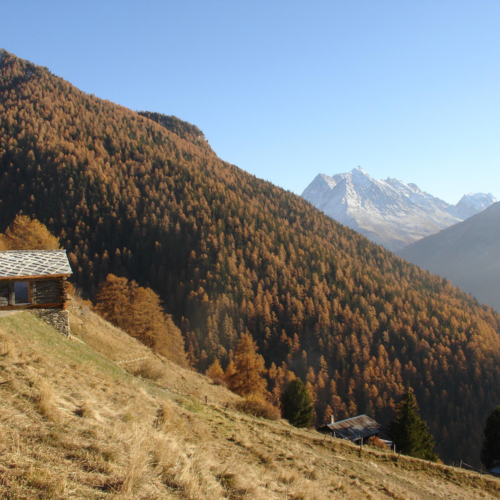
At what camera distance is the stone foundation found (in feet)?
66.2

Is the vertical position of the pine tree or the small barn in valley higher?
the small barn in valley

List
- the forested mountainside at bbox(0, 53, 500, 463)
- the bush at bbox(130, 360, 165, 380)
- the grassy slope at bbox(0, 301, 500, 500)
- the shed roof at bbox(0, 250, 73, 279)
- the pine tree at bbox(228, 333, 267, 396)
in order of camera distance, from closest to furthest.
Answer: the grassy slope at bbox(0, 301, 500, 500) → the shed roof at bbox(0, 250, 73, 279) → the bush at bbox(130, 360, 165, 380) → the pine tree at bbox(228, 333, 267, 396) → the forested mountainside at bbox(0, 53, 500, 463)

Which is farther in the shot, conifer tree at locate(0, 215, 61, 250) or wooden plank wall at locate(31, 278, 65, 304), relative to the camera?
conifer tree at locate(0, 215, 61, 250)

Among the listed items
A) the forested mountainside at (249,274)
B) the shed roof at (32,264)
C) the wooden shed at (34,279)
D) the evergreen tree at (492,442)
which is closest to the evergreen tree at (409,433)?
the evergreen tree at (492,442)

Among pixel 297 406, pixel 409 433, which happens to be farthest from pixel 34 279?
pixel 409 433

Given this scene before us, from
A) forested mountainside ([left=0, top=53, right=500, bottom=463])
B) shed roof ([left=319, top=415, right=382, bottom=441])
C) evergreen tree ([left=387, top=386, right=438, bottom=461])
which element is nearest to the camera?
evergreen tree ([left=387, top=386, right=438, bottom=461])

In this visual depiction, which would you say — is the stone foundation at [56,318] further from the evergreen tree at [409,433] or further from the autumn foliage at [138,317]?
the evergreen tree at [409,433]

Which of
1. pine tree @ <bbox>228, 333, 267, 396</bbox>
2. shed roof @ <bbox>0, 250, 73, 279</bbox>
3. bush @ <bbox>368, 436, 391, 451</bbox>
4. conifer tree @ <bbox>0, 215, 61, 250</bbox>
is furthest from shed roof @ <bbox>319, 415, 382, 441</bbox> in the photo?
conifer tree @ <bbox>0, 215, 61, 250</bbox>

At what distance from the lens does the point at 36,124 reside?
15325cm

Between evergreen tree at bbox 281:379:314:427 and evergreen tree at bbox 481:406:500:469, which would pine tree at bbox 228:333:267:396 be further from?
evergreen tree at bbox 481:406:500:469

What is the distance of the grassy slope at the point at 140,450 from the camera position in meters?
5.89

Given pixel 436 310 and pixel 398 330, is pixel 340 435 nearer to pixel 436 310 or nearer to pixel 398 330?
pixel 398 330

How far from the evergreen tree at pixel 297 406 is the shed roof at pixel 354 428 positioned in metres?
4.22

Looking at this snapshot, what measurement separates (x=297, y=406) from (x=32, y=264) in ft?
104
